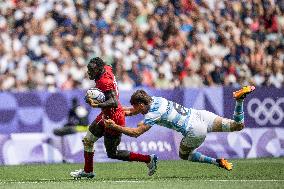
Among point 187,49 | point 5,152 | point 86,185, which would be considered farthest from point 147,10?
point 86,185

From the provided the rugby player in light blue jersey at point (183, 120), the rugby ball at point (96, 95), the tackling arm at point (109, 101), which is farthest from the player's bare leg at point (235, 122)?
the rugby ball at point (96, 95)

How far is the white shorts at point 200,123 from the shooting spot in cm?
1644

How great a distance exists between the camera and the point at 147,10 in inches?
1075

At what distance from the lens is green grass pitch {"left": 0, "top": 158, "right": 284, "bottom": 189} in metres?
15.2

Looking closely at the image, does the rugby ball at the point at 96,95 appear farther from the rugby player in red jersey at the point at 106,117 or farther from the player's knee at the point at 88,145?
the player's knee at the point at 88,145

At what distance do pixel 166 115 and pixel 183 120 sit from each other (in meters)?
0.41

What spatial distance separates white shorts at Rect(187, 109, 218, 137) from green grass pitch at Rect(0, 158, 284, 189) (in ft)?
2.74

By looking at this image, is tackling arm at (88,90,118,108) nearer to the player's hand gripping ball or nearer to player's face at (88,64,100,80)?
the player's hand gripping ball

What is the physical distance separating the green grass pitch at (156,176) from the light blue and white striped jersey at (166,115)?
0.98 metres

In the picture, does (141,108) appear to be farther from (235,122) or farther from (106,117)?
(235,122)

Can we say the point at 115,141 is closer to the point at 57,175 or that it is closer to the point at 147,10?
Answer: the point at 57,175

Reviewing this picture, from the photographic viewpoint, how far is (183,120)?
1634cm

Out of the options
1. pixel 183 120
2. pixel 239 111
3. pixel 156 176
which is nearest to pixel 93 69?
pixel 183 120

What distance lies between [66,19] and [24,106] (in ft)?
13.4
